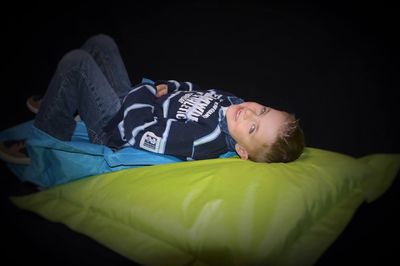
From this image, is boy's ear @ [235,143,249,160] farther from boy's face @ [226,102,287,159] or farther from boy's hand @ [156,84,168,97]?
boy's hand @ [156,84,168,97]

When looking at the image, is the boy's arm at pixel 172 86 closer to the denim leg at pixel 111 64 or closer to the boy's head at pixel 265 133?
the denim leg at pixel 111 64

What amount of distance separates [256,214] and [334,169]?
1.13 ft

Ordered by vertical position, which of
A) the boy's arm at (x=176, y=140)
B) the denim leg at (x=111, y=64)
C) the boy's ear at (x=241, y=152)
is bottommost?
the boy's ear at (x=241, y=152)

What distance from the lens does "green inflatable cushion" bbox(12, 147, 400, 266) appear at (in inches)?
33.1

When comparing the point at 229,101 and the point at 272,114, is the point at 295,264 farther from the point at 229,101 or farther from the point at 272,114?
the point at 229,101

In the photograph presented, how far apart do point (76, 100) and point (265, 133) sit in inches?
28.4

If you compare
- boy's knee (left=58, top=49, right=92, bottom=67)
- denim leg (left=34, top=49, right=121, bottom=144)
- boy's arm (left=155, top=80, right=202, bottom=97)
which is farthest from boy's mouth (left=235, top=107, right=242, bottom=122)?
boy's knee (left=58, top=49, right=92, bottom=67)

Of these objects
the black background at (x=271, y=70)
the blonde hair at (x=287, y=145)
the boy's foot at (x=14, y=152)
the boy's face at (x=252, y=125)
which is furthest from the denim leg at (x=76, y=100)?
the blonde hair at (x=287, y=145)

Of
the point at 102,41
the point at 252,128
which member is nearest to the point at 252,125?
the point at 252,128

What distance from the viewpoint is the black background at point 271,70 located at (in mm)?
958

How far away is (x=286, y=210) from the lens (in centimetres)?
87

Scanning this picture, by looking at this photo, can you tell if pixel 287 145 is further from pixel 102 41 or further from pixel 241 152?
pixel 102 41

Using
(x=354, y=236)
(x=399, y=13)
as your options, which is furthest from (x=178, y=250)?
(x=399, y=13)

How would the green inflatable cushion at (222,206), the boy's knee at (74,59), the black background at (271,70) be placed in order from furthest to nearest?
the boy's knee at (74,59) → the black background at (271,70) → the green inflatable cushion at (222,206)
